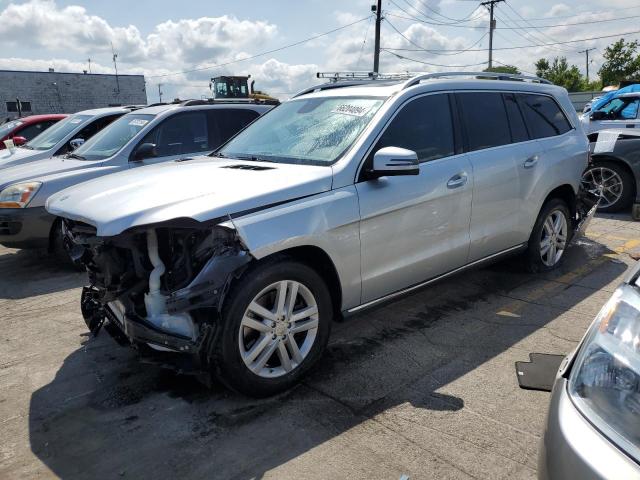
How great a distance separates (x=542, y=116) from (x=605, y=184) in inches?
145

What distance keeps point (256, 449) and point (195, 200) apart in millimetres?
1374

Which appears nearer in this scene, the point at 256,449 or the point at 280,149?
the point at 256,449

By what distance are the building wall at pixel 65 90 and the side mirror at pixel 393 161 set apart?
49310 mm

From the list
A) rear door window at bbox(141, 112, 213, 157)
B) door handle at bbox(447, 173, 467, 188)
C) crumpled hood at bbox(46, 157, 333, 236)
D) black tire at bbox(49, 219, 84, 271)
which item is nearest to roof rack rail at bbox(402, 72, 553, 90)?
door handle at bbox(447, 173, 467, 188)

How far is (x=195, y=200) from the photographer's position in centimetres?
294

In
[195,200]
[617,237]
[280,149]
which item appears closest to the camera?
[195,200]

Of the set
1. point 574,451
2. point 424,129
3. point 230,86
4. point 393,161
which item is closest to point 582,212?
point 424,129

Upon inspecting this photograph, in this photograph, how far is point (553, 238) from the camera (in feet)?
17.3

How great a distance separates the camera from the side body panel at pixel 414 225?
346 cm

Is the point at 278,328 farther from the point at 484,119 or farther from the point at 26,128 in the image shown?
the point at 26,128

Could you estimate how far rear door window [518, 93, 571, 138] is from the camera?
4918 mm

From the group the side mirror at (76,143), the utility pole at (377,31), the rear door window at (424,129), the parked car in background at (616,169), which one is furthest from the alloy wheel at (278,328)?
the utility pole at (377,31)

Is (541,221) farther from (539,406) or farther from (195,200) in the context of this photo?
(195,200)

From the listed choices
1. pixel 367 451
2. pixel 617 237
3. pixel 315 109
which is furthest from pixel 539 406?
pixel 617 237
